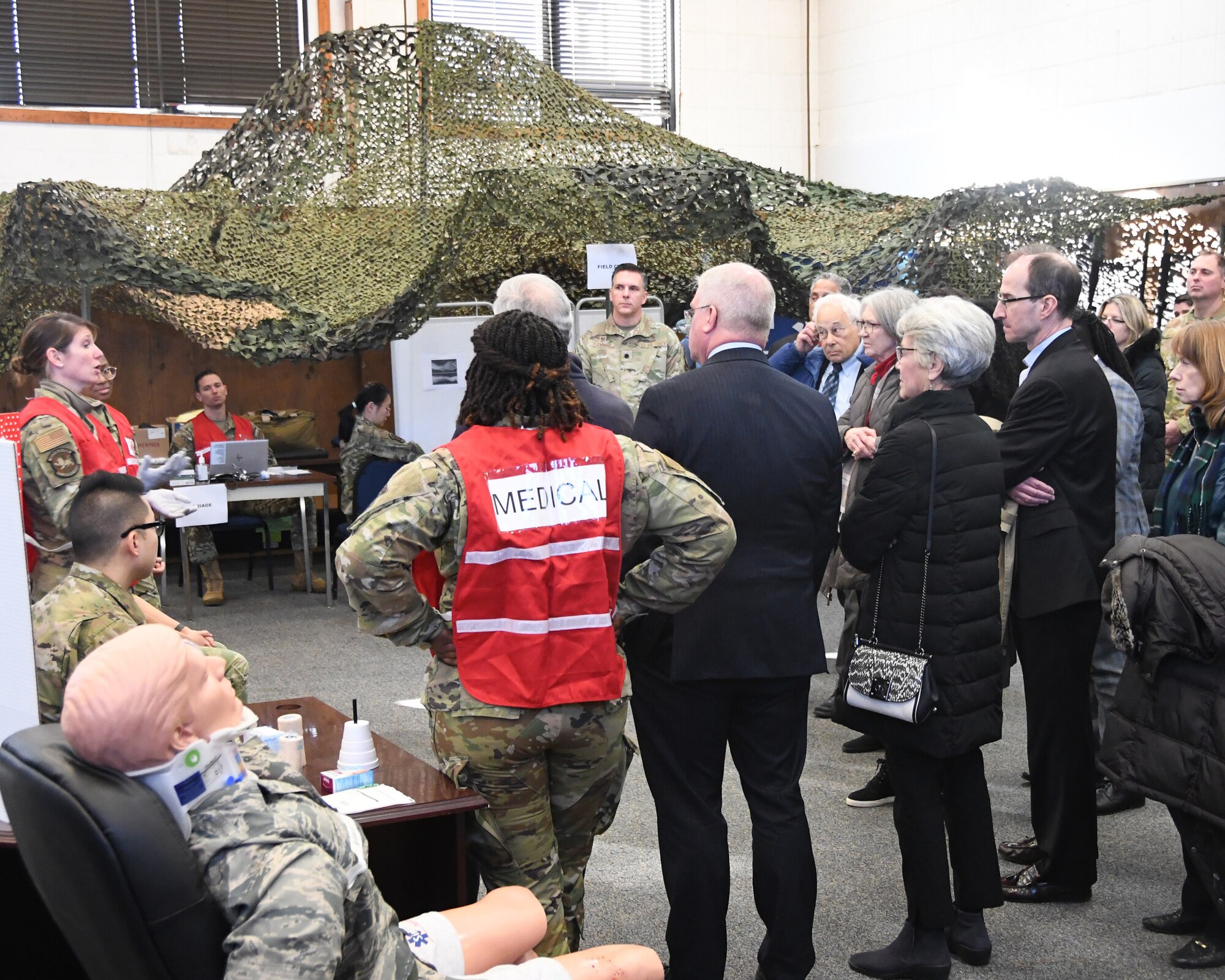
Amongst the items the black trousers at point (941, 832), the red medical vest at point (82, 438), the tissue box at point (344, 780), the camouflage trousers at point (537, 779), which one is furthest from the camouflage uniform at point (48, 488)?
the black trousers at point (941, 832)

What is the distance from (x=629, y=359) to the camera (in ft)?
19.1

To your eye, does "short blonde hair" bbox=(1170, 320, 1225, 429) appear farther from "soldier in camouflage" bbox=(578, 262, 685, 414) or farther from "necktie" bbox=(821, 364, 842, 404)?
"soldier in camouflage" bbox=(578, 262, 685, 414)

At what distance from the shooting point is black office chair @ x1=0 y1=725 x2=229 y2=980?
1.28 meters

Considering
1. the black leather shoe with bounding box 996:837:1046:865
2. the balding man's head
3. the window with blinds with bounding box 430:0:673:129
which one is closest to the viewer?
the balding man's head

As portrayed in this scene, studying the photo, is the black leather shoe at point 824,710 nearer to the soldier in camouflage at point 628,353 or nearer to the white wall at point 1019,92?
the soldier in camouflage at point 628,353

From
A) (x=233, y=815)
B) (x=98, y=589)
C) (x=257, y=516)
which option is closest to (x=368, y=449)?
(x=257, y=516)

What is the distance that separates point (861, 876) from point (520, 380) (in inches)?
74.1

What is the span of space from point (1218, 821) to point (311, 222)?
236 inches

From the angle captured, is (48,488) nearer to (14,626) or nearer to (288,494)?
(14,626)

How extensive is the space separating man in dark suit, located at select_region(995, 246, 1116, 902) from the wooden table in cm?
153

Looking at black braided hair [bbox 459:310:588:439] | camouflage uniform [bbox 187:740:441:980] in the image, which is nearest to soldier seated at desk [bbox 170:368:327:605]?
black braided hair [bbox 459:310:588:439]

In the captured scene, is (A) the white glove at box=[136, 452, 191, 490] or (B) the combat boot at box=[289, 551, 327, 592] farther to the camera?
(B) the combat boot at box=[289, 551, 327, 592]

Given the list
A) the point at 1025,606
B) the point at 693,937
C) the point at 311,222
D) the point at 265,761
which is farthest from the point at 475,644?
the point at 311,222

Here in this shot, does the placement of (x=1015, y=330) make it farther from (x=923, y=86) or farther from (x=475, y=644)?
(x=923, y=86)
